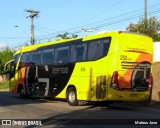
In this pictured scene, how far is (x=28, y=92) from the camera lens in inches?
1024

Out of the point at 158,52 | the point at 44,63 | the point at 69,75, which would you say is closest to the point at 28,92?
the point at 44,63

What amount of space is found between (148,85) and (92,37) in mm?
3449

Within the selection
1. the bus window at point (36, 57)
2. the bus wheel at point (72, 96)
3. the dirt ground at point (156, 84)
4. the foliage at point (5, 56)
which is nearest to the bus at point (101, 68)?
the bus wheel at point (72, 96)

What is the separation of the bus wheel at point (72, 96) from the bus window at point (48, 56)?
105 inches

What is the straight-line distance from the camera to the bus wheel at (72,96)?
795 inches

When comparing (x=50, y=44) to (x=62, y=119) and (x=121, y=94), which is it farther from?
(x=62, y=119)

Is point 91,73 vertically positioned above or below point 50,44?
below

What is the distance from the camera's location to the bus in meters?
17.8

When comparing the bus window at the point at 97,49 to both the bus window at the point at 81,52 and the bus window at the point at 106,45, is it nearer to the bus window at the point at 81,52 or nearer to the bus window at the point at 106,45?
the bus window at the point at 106,45

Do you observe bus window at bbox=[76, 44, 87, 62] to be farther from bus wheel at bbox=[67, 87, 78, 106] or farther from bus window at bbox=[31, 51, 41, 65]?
bus window at bbox=[31, 51, 41, 65]

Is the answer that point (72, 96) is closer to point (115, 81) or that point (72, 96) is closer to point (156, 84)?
point (115, 81)

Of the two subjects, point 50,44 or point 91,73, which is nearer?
point 91,73

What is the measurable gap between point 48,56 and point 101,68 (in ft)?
18.6

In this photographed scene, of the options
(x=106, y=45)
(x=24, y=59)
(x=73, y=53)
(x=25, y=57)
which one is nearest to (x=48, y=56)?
(x=73, y=53)
